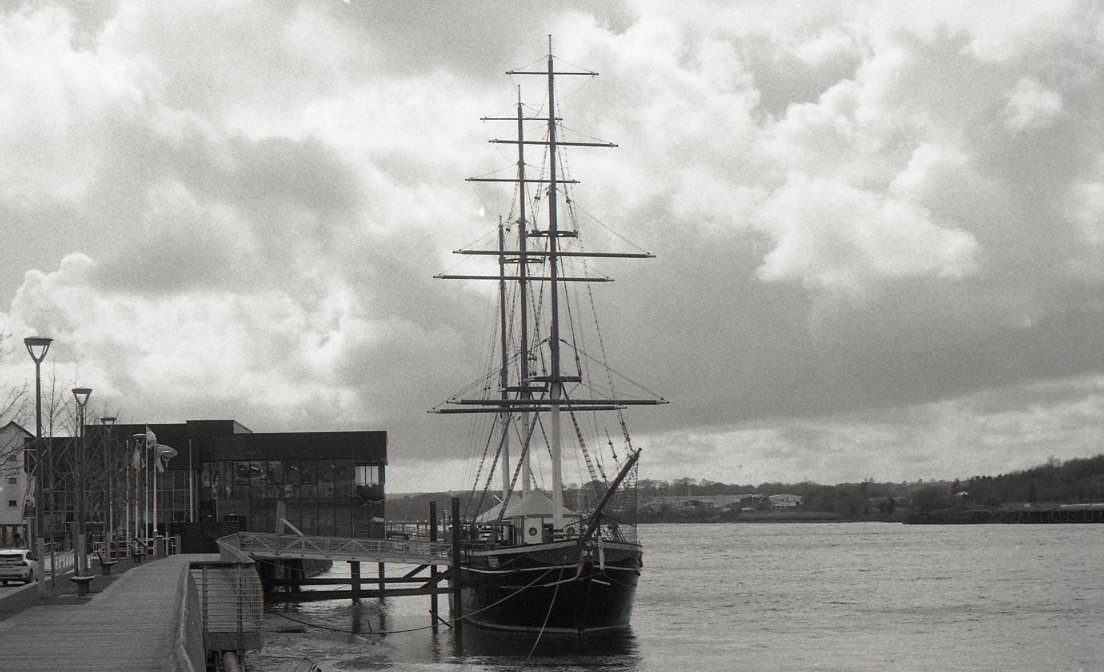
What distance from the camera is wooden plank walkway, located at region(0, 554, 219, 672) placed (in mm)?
22266

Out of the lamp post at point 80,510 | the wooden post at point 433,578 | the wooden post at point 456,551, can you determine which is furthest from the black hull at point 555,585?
the lamp post at point 80,510

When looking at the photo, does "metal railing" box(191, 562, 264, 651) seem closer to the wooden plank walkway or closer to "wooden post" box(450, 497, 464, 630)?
the wooden plank walkway

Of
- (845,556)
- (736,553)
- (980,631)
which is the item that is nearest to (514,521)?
(980,631)

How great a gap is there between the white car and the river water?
826 cm

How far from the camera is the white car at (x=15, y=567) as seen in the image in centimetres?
4466

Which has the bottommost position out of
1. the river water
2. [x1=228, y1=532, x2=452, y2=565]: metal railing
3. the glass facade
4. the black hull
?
the river water

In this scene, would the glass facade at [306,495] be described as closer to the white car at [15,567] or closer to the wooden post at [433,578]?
the wooden post at [433,578]

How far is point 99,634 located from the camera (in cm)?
2675

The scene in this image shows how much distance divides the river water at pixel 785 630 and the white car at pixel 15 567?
8257 millimetres

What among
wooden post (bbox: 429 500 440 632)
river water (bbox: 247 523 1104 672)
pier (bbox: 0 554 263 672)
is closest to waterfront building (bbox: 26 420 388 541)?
river water (bbox: 247 523 1104 672)

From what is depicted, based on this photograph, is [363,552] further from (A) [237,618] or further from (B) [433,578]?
(A) [237,618]

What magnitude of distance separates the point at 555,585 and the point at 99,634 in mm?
27096

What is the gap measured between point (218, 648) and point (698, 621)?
42.7 meters

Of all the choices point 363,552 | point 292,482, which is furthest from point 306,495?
point 363,552
